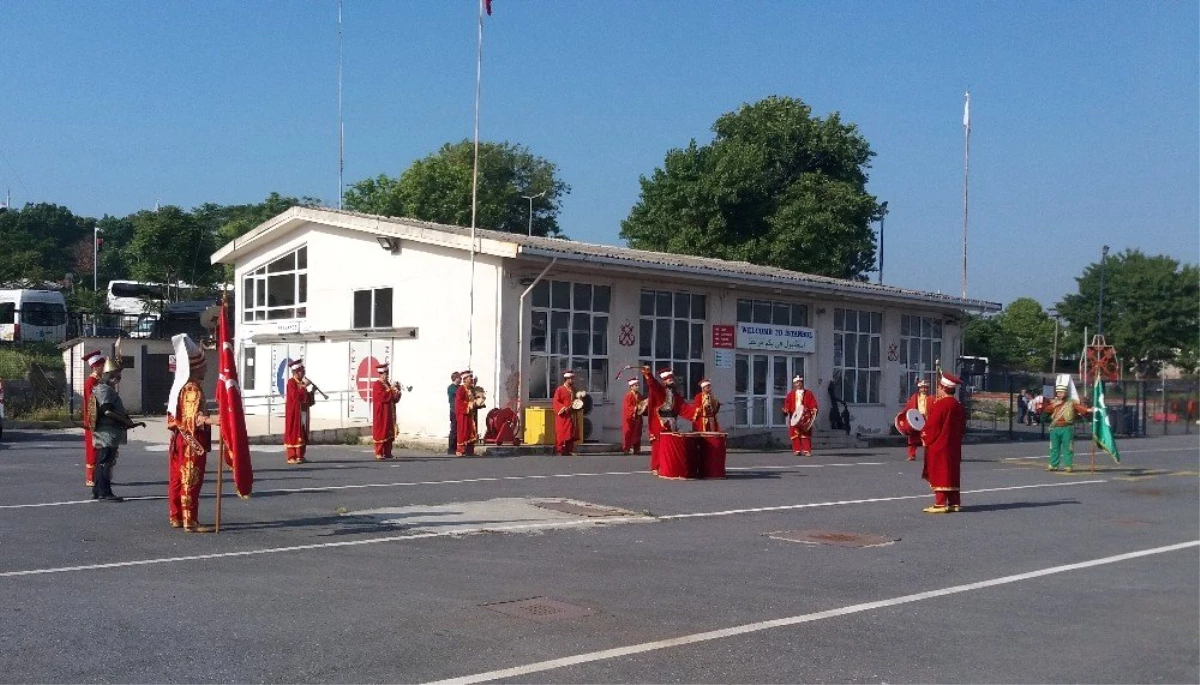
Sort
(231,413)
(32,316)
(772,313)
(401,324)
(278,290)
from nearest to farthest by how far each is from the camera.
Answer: (231,413), (401,324), (278,290), (772,313), (32,316)

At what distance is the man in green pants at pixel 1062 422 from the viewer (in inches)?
886

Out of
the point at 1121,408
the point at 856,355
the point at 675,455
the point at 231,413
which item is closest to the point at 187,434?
the point at 231,413

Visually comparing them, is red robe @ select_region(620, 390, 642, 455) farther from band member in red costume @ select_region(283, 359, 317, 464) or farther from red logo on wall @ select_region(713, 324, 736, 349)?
band member in red costume @ select_region(283, 359, 317, 464)

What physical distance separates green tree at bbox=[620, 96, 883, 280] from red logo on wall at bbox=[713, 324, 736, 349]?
2176 centimetres

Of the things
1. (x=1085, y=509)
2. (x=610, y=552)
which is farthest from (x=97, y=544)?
(x=1085, y=509)

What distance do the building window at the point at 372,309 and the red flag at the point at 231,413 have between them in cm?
1609

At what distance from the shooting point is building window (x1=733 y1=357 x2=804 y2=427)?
106 feet

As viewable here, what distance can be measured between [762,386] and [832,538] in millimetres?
19625

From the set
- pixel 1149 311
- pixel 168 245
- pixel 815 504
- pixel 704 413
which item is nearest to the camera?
pixel 815 504

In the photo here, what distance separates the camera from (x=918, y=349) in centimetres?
3888

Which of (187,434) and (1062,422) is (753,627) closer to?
(187,434)

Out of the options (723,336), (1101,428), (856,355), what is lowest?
(1101,428)

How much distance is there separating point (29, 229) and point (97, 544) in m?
89.8

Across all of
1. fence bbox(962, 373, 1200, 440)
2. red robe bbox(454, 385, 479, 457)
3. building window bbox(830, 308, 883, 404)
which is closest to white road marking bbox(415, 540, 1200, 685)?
red robe bbox(454, 385, 479, 457)
